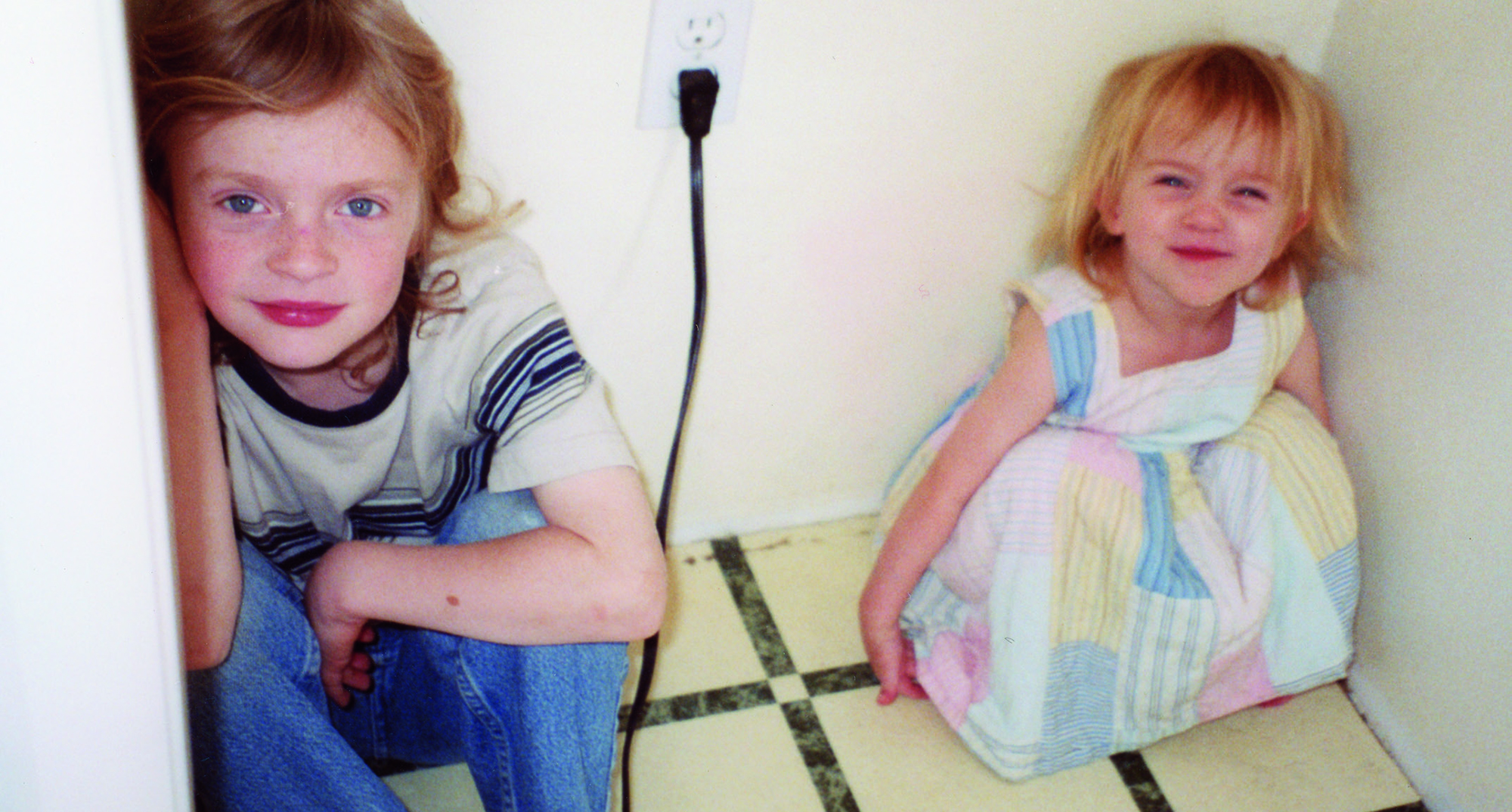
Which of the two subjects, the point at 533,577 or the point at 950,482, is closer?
the point at 533,577

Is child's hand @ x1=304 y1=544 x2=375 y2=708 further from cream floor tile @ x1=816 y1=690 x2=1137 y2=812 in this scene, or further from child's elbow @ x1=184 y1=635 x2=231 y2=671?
cream floor tile @ x1=816 y1=690 x2=1137 y2=812

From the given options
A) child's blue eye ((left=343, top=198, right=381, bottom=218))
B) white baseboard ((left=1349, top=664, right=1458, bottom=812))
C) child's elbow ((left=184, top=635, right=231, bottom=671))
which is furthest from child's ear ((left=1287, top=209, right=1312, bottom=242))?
child's elbow ((left=184, top=635, right=231, bottom=671))

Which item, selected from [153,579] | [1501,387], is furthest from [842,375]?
[153,579]

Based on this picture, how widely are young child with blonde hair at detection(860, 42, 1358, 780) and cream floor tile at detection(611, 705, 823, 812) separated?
11 cm

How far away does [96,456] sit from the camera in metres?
0.36

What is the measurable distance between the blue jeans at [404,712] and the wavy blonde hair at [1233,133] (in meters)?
0.52

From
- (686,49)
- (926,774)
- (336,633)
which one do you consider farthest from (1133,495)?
(336,633)

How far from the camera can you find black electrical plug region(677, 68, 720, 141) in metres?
0.82

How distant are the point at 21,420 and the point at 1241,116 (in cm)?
82

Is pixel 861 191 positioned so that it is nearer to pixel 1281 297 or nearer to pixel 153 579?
pixel 1281 297

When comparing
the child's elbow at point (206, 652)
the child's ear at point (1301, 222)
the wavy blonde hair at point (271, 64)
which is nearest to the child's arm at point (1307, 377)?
the child's ear at point (1301, 222)

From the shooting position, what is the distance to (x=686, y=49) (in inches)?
32.2

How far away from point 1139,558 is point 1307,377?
240mm

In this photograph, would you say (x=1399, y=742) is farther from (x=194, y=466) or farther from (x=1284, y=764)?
(x=194, y=466)
